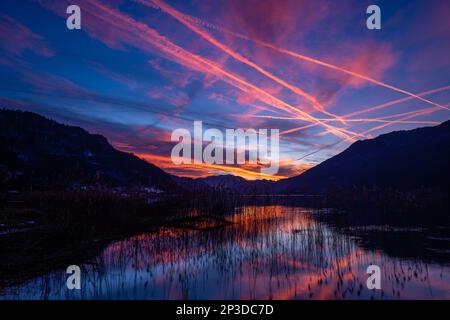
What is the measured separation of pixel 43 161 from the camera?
177875mm

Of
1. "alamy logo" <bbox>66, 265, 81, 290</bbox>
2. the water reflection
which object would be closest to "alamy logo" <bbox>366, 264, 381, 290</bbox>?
the water reflection

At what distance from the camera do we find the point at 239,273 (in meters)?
14.0

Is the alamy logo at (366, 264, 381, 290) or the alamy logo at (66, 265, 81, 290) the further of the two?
the alamy logo at (366, 264, 381, 290)

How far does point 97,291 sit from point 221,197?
27.4 meters

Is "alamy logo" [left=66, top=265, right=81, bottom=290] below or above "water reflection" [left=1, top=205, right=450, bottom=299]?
above

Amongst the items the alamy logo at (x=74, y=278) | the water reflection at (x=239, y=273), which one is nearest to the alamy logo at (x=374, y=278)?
the water reflection at (x=239, y=273)

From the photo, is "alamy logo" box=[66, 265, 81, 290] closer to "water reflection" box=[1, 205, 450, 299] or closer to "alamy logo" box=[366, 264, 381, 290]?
"water reflection" box=[1, 205, 450, 299]

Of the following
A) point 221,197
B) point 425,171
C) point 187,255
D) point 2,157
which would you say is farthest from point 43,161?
point 425,171

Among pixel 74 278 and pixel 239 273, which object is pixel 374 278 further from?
pixel 74 278

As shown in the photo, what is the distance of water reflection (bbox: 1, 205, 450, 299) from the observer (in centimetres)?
1129

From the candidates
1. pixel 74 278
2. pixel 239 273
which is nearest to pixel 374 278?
pixel 239 273

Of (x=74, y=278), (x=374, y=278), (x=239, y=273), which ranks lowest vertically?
(x=239, y=273)

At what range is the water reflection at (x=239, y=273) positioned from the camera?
11289 millimetres

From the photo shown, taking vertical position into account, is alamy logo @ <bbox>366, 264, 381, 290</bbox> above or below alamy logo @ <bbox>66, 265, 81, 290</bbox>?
below
